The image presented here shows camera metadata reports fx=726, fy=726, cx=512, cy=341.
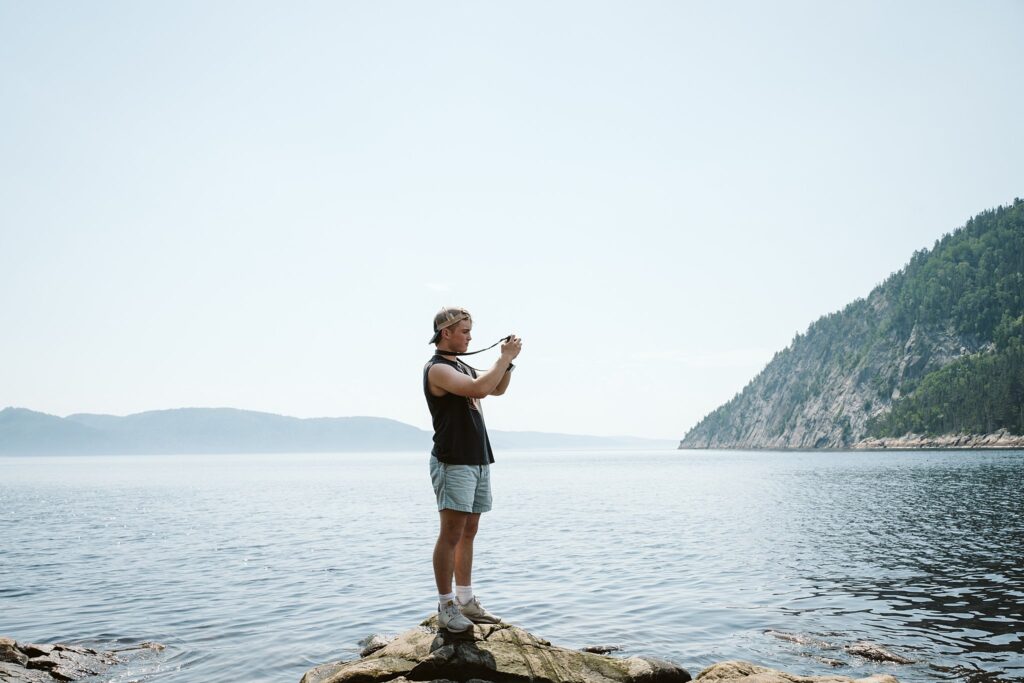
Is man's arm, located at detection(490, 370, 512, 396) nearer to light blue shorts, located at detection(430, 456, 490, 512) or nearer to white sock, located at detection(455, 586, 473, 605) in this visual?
light blue shorts, located at detection(430, 456, 490, 512)

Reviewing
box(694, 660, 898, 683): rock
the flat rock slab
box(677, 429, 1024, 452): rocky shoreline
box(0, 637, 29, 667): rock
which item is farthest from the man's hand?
box(677, 429, 1024, 452): rocky shoreline

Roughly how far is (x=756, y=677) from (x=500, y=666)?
260cm

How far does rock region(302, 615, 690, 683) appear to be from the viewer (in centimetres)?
725

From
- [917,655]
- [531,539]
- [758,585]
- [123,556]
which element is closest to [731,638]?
[917,655]

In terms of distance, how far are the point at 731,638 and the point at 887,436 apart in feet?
626

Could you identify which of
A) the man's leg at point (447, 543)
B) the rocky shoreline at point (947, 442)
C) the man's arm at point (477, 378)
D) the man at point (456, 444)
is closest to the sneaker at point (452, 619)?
the man at point (456, 444)

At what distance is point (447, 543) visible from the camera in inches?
297

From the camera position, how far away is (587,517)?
39.4 metres

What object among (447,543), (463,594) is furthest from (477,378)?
(463,594)

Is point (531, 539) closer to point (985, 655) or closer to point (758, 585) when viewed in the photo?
point (758, 585)

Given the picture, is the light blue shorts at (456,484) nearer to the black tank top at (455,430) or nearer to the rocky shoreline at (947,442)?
the black tank top at (455,430)

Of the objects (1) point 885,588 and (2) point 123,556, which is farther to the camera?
(2) point 123,556

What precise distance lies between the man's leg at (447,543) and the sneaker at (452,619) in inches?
5.6

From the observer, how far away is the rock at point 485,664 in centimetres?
725
